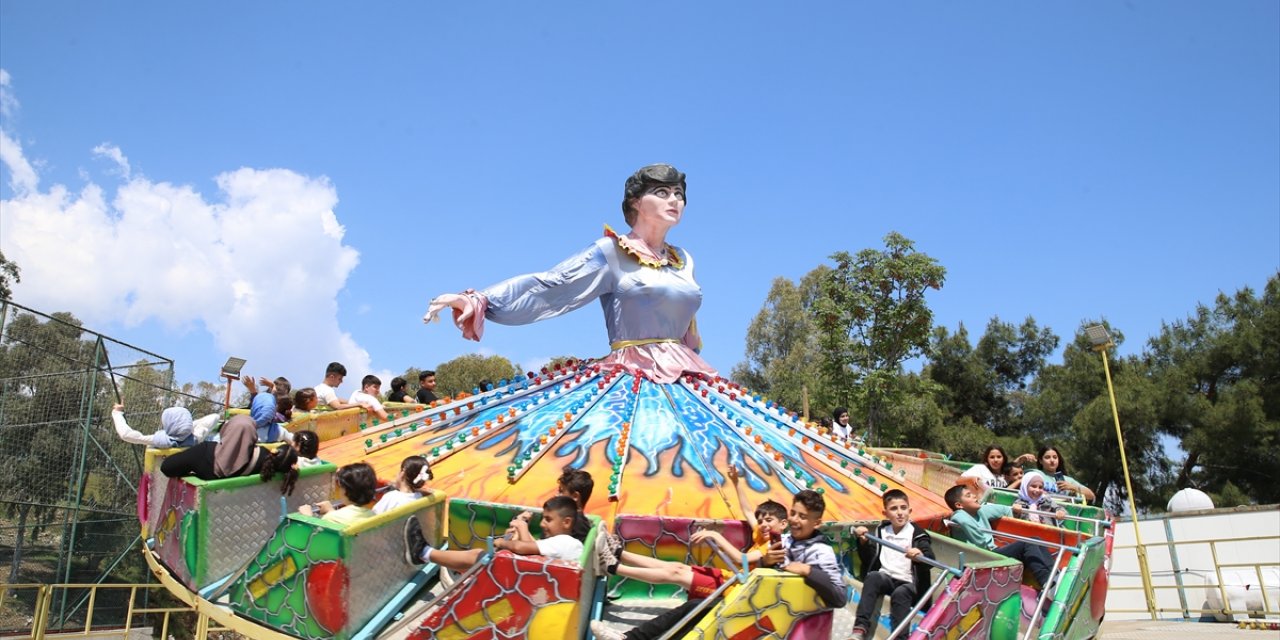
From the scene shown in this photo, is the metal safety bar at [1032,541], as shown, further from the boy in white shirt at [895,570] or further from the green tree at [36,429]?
the green tree at [36,429]

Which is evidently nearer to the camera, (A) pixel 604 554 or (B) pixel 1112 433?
(A) pixel 604 554

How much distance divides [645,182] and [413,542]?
373cm

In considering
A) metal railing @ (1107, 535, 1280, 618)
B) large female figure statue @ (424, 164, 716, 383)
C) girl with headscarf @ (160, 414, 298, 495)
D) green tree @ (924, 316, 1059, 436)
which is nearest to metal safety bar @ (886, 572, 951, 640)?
large female figure statue @ (424, 164, 716, 383)

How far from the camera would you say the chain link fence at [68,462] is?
1171 centimetres

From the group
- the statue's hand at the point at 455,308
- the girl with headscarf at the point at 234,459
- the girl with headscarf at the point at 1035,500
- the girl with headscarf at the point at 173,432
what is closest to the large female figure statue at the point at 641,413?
the statue's hand at the point at 455,308

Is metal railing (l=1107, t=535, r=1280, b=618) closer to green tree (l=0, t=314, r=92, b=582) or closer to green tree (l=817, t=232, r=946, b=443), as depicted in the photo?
green tree (l=817, t=232, r=946, b=443)

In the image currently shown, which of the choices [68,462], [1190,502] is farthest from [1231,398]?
[68,462]

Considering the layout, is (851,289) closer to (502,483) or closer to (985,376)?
(985,376)

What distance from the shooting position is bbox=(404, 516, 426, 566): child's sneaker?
4559mm

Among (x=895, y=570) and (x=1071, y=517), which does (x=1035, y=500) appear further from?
(x=895, y=570)

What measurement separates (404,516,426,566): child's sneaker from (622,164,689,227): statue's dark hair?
358cm

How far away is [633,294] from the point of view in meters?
6.78

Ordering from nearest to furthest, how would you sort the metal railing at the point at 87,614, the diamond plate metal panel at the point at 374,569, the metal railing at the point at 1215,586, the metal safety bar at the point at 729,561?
the metal safety bar at the point at 729,561
the diamond plate metal panel at the point at 374,569
the metal railing at the point at 87,614
the metal railing at the point at 1215,586

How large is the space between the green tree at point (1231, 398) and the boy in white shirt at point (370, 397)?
21.0 metres
